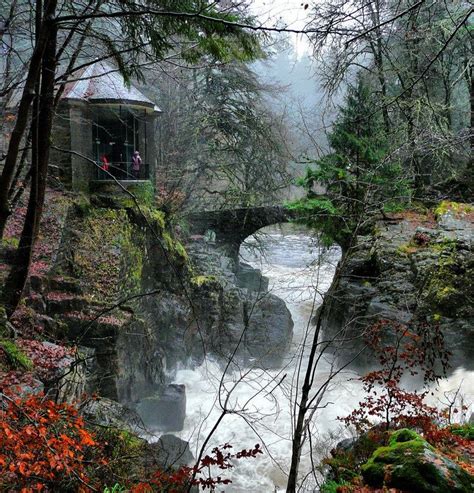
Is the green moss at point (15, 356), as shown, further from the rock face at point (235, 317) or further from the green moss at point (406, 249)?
the green moss at point (406, 249)

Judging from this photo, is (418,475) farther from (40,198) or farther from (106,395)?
(106,395)

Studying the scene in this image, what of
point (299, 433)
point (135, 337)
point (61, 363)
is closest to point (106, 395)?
point (135, 337)

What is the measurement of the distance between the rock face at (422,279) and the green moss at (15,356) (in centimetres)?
520

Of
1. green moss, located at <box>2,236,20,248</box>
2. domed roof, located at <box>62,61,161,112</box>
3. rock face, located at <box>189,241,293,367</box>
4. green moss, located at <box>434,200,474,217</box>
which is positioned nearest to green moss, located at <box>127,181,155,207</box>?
domed roof, located at <box>62,61,161,112</box>

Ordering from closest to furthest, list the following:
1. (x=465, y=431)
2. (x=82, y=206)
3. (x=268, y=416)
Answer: (x=465, y=431), (x=268, y=416), (x=82, y=206)

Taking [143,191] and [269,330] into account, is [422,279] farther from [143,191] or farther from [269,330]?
[143,191]

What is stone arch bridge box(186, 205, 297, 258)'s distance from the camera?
16.1 m

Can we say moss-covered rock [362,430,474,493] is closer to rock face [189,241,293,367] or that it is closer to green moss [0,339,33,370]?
green moss [0,339,33,370]

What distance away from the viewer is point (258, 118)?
16.5 meters

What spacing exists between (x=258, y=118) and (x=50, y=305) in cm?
1062

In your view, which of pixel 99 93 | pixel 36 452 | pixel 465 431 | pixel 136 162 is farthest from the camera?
pixel 136 162

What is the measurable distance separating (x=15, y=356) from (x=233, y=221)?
456 inches

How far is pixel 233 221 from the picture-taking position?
1662 centimetres

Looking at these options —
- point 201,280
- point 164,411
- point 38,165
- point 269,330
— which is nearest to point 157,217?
point 201,280
